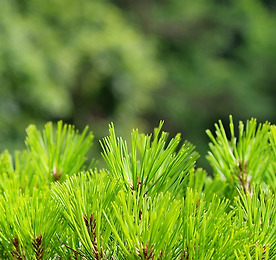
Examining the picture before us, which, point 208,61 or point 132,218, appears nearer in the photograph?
point 132,218

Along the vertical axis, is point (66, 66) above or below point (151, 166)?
above

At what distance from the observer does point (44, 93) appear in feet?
16.3

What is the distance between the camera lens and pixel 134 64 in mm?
6098

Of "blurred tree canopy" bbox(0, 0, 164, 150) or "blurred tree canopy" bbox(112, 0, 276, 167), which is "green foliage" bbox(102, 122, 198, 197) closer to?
"blurred tree canopy" bbox(0, 0, 164, 150)

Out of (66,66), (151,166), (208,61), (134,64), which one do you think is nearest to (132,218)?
(151,166)

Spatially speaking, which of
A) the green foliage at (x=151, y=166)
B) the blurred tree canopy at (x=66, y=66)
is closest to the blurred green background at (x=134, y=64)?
the blurred tree canopy at (x=66, y=66)

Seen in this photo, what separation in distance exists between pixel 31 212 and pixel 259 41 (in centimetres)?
899

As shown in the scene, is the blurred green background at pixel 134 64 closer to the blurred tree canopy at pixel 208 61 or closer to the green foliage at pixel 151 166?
the blurred tree canopy at pixel 208 61

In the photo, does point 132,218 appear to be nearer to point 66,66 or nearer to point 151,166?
point 151,166

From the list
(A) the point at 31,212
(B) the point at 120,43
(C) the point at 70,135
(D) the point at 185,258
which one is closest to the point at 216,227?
(D) the point at 185,258

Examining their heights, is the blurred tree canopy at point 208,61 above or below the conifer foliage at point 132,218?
above

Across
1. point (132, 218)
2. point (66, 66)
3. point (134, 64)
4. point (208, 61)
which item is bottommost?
point (132, 218)

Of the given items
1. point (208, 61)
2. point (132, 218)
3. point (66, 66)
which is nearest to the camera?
point (132, 218)

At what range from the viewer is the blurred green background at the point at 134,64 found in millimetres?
5039
